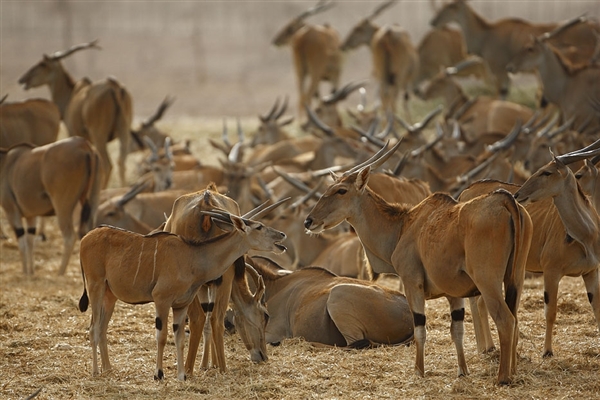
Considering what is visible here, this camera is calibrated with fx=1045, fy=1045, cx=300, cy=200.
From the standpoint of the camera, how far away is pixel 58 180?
10.2 metres

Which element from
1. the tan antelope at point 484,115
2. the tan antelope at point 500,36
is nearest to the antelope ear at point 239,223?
the tan antelope at point 484,115

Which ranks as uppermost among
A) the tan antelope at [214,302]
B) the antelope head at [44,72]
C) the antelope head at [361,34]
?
the antelope head at [361,34]

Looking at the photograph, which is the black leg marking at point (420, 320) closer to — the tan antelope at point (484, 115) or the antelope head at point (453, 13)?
the tan antelope at point (484, 115)

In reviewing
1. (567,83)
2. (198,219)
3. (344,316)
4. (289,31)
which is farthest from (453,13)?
(198,219)

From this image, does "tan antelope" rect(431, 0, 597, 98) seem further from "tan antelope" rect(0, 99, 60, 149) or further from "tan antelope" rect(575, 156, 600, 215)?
"tan antelope" rect(575, 156, 600, 215)

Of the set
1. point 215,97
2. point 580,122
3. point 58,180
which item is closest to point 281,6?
point 215,97

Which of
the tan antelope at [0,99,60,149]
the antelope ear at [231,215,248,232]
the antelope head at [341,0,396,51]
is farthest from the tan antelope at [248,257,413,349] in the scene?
the antelope head at [341,0,396,51]

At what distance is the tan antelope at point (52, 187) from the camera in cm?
1023

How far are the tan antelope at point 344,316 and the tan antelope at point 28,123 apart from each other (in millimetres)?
6301

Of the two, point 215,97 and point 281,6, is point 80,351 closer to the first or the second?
point 215,97

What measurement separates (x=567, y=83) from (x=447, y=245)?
890 cm

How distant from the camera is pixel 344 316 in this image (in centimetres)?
719

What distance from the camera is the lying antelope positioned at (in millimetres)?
6238

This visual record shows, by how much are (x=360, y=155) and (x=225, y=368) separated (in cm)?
665
